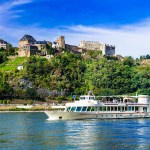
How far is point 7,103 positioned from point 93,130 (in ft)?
257

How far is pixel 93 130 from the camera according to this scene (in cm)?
5984

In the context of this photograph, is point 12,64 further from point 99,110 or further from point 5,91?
point 99,110

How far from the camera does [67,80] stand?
164500 mm

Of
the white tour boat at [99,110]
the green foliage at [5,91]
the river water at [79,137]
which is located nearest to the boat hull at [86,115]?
the white tour boat at [99,110]

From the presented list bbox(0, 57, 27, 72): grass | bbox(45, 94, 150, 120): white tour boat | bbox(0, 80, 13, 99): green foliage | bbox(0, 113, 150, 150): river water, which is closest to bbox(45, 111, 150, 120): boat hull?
bbox(45, 94, 150, 120): white tour boat

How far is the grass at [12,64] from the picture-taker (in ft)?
598

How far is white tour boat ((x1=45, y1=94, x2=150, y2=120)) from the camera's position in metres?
76.5

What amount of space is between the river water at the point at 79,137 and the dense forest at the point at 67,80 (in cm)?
7579

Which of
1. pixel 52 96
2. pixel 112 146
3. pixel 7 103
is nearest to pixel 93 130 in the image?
pixel 112 146

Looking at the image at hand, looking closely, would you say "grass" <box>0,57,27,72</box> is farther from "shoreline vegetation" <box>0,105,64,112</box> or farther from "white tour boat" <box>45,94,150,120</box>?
"white tour boat" <box>45,94,150,120</box>


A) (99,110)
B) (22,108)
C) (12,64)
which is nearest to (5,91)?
(22,108)

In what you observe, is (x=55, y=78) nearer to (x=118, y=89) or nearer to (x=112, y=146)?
(x=118, y=89)

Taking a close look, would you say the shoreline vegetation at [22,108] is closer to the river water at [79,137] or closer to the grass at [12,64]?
the grass at [12,64]

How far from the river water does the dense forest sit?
75785mm
